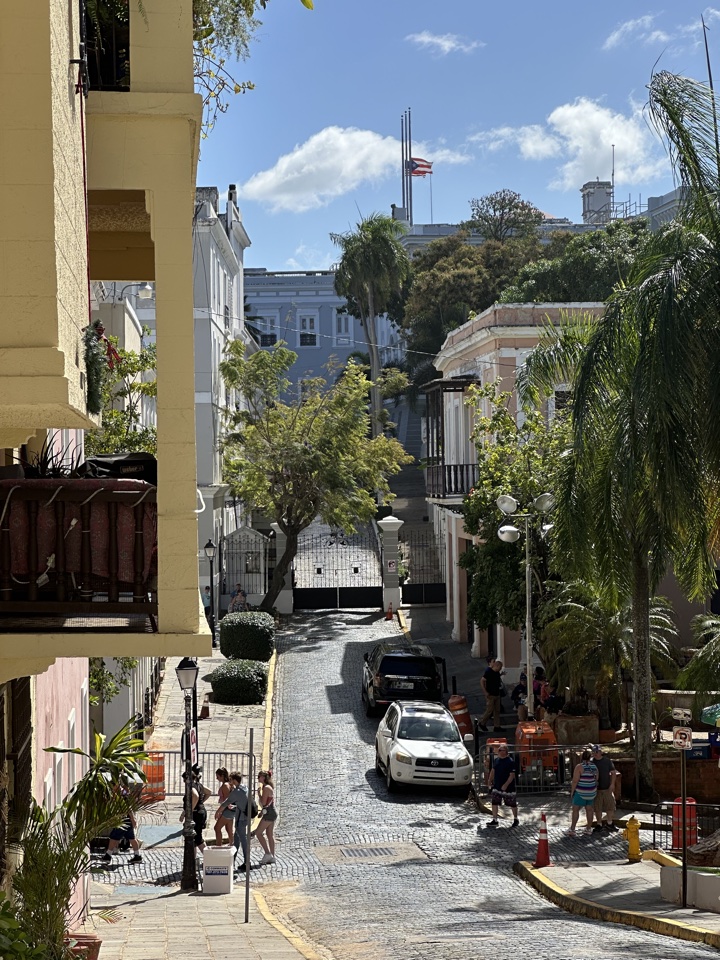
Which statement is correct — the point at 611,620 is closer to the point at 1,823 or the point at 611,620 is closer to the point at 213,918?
the point at 213,918

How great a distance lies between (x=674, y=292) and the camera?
15.4 m

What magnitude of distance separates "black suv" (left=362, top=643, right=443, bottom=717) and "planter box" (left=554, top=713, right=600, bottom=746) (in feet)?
11.7

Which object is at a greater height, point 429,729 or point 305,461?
point 305,461

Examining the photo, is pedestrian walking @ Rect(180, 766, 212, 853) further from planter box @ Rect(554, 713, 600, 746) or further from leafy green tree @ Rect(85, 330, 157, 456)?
planter box @ Rect(554, 713, 600, 746)

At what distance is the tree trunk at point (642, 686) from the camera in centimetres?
1991

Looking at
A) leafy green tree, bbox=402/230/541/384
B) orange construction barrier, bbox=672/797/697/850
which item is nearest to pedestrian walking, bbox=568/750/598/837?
orange construction barrier, bbox=672/797/697/850

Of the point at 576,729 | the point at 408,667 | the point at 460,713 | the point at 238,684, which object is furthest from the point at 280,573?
the point at 576,729

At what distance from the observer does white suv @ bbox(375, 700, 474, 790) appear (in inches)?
814

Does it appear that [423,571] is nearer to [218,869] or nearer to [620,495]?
[620,495]

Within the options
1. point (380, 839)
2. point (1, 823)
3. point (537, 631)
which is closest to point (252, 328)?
point (537, 631)

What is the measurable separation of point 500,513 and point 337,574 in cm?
2066

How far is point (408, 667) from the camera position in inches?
1051

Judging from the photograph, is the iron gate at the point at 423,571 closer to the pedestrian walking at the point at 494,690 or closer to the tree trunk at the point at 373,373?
the tree trunk at the point at 373,373

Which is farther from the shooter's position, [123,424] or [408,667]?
[408,667]
